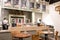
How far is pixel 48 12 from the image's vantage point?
9.32 m

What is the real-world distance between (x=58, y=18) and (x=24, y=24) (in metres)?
3.55

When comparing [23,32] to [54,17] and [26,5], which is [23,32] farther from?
[54,17]

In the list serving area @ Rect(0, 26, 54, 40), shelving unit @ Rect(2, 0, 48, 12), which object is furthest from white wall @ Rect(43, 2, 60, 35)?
serving area @ Rect(0, 26, 54, 40)

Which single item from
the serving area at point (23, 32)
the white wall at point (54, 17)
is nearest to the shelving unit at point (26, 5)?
the white wall at point (54, 17)

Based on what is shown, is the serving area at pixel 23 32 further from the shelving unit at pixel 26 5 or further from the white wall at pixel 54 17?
the white wall at pixel 54 17

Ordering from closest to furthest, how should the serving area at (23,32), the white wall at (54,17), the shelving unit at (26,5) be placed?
1. the serving area at (23,32)
2. the shelving unit at (26,5)
3. the white wall at (54,17)

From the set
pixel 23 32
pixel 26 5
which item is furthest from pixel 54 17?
pixel 23 32

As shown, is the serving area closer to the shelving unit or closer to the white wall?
the shelving unit

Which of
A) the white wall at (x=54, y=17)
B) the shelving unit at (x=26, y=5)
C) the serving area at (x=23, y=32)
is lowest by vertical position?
the serving area at (x=23, y=32)

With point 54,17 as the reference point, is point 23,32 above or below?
below

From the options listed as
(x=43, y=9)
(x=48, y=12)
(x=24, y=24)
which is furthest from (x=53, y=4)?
(x=24, y=24)

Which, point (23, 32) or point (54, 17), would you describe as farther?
point (54, 17)

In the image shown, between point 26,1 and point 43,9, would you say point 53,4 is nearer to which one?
point 43,9

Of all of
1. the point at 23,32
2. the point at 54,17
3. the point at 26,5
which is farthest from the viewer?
the point at 54,17
